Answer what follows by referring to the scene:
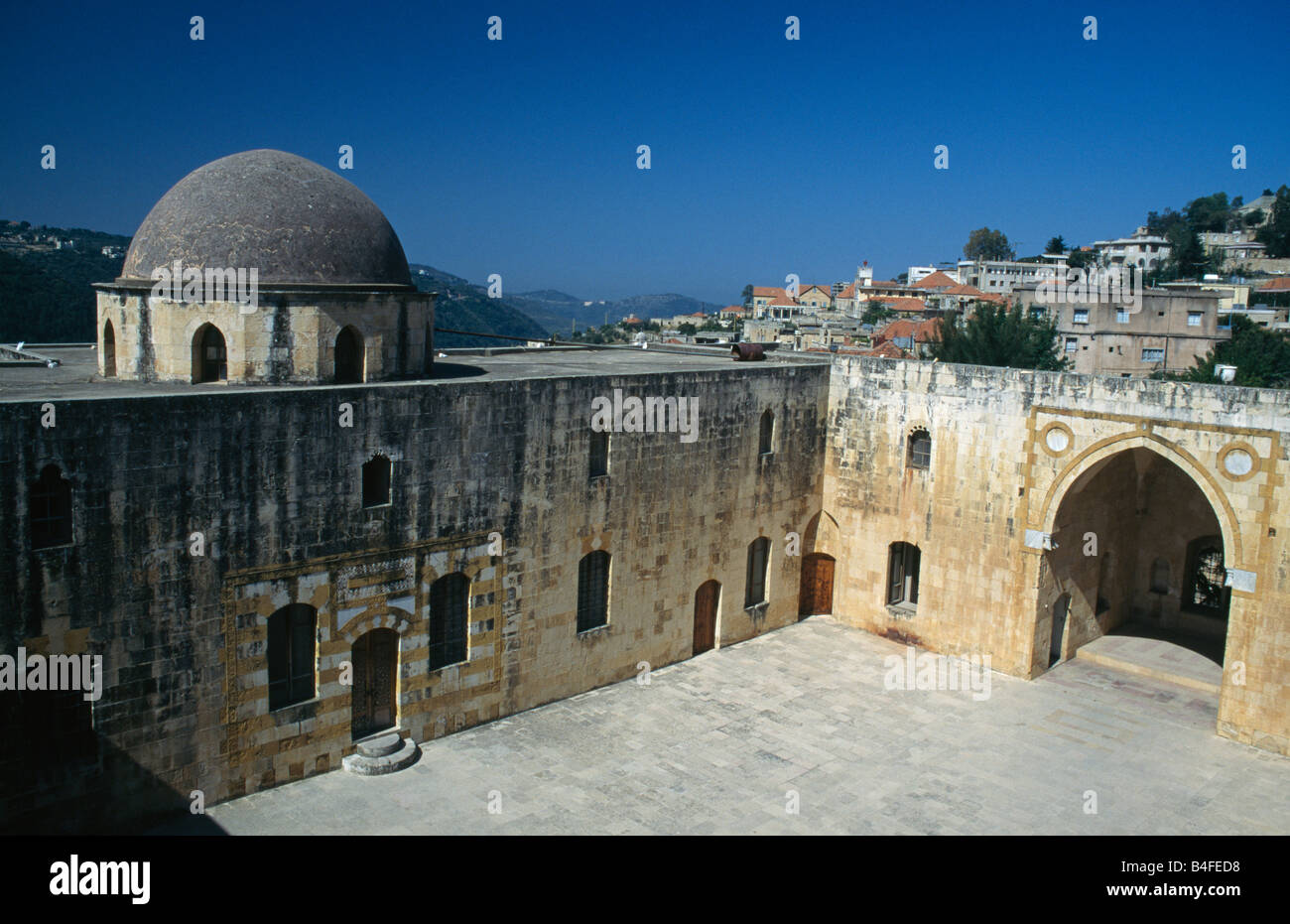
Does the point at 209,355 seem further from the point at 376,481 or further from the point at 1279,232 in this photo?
the point at 1279,232

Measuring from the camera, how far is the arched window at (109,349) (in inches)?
617

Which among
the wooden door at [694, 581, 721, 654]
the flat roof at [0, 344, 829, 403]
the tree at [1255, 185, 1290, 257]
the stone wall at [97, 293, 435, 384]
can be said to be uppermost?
the tree at [1255, 185, 1290, 257]

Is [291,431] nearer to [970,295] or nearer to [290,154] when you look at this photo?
[290,154]

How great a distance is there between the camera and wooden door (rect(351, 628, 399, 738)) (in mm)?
15680

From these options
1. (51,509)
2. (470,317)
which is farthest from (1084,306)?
(470,317)

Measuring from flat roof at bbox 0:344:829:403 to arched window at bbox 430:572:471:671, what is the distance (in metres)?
3.24

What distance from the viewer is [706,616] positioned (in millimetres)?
21422

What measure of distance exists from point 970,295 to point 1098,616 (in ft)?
226

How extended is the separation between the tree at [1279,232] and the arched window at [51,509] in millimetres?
114046

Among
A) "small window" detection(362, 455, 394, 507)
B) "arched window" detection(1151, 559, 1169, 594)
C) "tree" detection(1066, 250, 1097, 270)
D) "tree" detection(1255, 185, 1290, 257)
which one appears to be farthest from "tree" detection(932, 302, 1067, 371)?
"tree" detection(1255, 185, 1290, 257)

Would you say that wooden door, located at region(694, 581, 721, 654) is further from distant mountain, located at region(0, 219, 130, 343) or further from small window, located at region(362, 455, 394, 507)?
distant mountain, located at region(0, 219, 130, 343)

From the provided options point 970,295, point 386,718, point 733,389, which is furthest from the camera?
point 970,295
